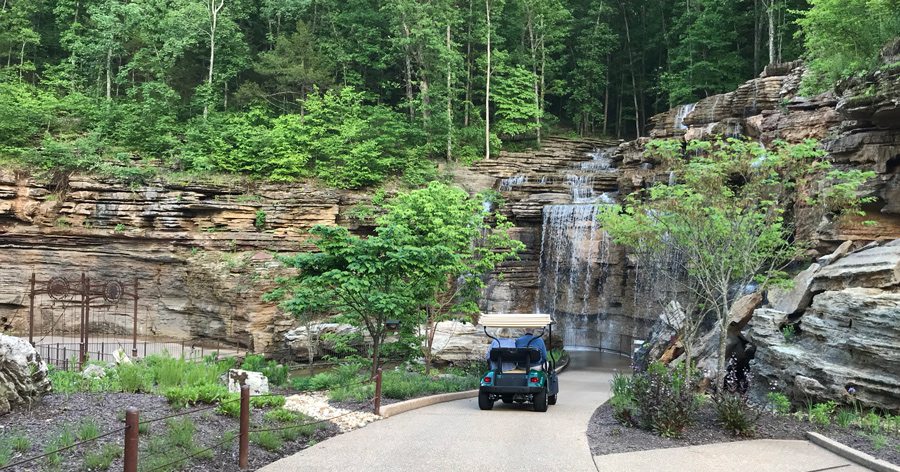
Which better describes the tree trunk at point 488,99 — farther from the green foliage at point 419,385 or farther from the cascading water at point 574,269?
the green foliage at point 419,385

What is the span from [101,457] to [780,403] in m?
11.2

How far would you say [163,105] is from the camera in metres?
29.9

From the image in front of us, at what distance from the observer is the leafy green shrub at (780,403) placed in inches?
424

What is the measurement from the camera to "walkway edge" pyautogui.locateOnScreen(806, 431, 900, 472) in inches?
276

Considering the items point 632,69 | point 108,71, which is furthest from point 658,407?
point 632,69

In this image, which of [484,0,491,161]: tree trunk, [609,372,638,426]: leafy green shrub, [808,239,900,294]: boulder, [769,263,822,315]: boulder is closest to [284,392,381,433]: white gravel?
[609,372,638,426]: leafy green shrub

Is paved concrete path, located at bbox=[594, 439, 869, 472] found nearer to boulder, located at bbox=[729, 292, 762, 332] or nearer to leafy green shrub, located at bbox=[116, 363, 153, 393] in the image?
boulder, located at bbox=[729, 292, 762, 332]

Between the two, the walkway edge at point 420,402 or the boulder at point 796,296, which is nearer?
the walkway edge at point 420,402

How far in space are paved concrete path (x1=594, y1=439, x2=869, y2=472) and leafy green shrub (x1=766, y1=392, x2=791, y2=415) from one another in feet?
7.79

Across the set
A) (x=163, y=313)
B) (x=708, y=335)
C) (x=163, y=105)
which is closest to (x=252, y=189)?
(x=163, y=313)

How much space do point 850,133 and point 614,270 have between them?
11012 mm

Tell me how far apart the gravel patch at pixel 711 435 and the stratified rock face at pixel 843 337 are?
1313 millimetres

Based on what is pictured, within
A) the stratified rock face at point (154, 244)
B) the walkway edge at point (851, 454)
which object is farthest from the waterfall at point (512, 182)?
the walkway edge at point (851, 454)

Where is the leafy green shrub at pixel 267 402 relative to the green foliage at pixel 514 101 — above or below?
below
